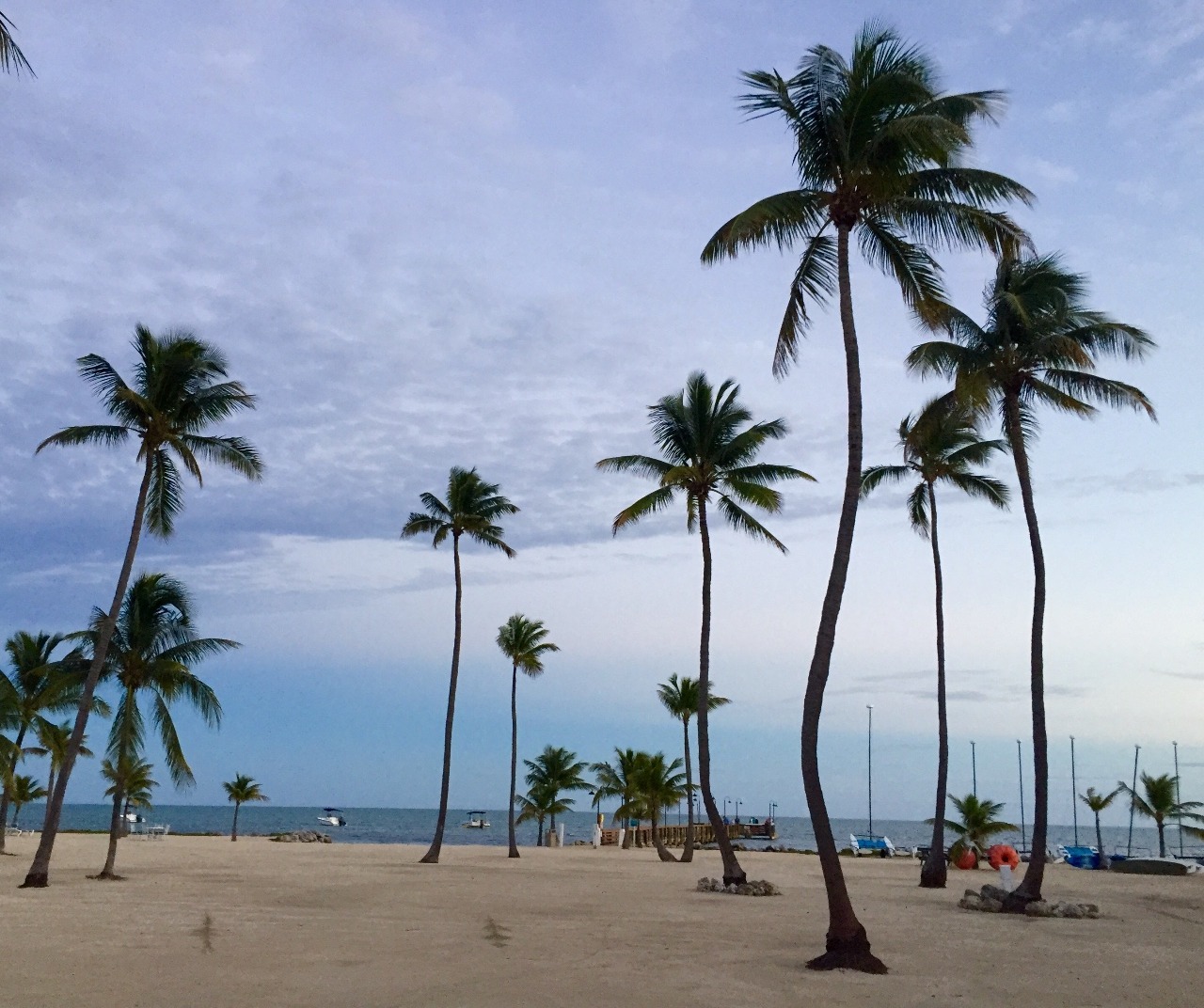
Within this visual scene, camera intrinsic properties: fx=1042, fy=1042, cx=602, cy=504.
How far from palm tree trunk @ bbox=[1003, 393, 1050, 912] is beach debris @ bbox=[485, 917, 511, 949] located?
9.65 m

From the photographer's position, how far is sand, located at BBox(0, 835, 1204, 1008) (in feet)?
32.6

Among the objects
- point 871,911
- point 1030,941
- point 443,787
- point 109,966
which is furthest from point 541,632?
point 109,966

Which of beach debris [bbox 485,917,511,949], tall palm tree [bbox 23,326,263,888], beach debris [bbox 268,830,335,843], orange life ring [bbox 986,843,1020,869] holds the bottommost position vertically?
beach debris [bbox 268,830,335,843]

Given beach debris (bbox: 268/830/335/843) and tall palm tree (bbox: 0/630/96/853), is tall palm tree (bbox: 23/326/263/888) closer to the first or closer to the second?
tall palm tree (bbox: 0/630/96/853)

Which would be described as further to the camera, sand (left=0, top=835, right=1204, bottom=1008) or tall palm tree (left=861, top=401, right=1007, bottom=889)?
tall palm tree (left=861, top=401, right=1007, bottom=889)

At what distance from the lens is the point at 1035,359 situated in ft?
65.2

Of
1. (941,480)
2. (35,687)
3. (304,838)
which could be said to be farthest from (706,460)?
(304,838)

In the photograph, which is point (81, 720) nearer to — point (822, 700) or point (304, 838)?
point (822, 700)

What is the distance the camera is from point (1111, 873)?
3531 centimetres

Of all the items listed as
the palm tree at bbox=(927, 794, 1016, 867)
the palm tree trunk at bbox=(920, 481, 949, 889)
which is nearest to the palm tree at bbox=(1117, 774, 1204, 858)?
the palm tree at bbox=(927, 794, 1016, 867)

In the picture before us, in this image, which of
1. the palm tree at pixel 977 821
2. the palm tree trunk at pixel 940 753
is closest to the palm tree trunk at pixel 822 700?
the palm tree trunk at pixel 940 753

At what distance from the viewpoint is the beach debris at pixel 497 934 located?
13266 millimetres

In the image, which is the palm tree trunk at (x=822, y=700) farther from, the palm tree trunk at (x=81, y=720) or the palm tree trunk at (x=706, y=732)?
the palm tree trunk at (x=81, y=720)

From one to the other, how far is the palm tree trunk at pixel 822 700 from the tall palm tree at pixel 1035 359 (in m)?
6.16
